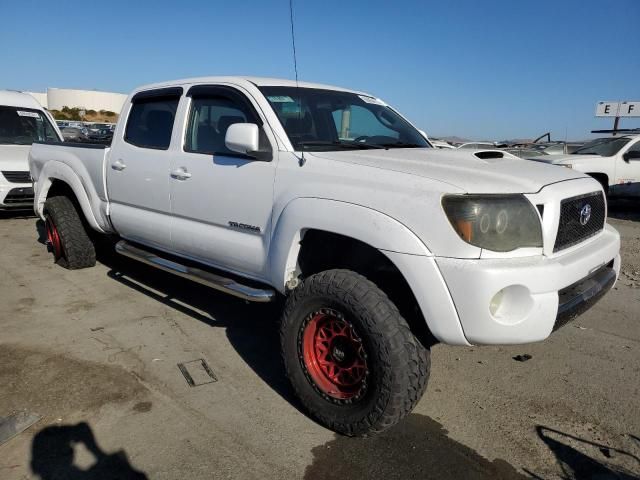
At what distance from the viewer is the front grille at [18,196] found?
26.3 feet

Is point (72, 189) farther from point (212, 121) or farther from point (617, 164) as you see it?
point (617, 164)

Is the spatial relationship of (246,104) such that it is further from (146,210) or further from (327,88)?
(146,210)

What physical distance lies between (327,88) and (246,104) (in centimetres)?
86

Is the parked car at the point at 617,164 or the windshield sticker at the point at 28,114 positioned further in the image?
the parked car at the point at 617,164

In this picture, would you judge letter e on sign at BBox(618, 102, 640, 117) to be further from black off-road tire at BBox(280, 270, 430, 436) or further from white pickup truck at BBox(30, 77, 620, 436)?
black off-road tire at BBox(280, 270, 430, 436)

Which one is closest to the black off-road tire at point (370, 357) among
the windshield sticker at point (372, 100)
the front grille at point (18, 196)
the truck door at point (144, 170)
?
the truck door at point (144, 170)

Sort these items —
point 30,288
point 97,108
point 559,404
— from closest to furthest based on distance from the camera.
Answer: point 559,404 < point 30,288 < point 97,108

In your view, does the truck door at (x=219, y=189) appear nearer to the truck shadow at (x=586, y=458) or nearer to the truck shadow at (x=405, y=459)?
the truck shadow at (x=405, y=459)

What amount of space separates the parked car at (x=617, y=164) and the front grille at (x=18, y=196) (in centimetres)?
952

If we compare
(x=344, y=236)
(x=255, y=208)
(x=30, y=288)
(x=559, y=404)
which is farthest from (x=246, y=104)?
(x=30, y=288)

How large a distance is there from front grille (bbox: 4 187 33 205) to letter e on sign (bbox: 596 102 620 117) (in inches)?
743

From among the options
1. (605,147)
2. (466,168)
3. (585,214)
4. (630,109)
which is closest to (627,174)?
(605,147)

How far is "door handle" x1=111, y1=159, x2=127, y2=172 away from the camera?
4.32m

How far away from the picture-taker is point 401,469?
2.45m
